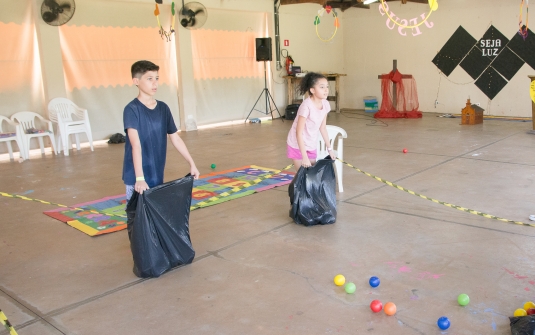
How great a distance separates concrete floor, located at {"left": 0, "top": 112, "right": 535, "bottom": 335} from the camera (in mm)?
2684

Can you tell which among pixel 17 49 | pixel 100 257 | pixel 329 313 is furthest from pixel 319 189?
pixel 17 49

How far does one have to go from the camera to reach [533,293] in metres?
2.82

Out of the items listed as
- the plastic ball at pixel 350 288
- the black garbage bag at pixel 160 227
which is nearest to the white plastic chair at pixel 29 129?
the black garbage bag at pixel 160 227

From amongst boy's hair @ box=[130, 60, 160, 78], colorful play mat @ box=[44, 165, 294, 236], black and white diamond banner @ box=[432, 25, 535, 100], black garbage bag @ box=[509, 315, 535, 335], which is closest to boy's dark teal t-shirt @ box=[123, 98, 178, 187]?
boy's hair @ box=[130, 60, 160, 78]

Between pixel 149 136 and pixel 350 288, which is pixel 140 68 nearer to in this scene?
pixel 149 136

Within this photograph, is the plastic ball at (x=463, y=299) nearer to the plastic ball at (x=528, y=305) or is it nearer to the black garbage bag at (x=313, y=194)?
the plastic ball at (x=528, y=305)

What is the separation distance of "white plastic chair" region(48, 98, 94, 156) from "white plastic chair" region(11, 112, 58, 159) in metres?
0.15

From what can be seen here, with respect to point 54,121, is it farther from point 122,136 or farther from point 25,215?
point 25,215

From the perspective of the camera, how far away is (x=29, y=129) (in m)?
8.37

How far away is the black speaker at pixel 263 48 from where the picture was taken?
12047 millimetres

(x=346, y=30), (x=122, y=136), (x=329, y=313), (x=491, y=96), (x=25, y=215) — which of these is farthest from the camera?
(x=346, y=30)

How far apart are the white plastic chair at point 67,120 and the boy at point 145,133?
572 cm

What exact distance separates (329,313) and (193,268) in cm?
113

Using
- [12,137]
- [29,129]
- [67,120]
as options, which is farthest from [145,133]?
[67,120]
